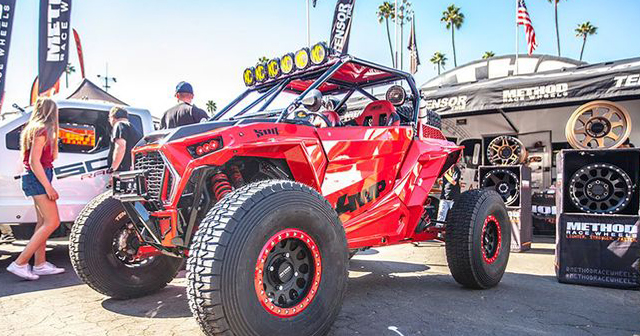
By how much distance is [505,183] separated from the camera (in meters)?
7.93

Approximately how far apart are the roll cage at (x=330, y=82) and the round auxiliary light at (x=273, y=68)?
8 cm

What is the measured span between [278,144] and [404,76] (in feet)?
6.53

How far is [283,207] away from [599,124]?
6303 mm

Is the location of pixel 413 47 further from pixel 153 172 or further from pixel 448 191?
pixel 153 172

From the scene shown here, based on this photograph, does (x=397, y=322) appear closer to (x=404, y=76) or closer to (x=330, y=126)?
(x=330, y=126)

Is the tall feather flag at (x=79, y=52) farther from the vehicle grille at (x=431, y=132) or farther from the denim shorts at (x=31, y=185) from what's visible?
the vehicle grille at (x=431, y=132)

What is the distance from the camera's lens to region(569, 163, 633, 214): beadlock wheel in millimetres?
4841

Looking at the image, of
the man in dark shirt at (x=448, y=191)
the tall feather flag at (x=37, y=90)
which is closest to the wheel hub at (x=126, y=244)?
the man in dark shirt at (x=448, y=191)

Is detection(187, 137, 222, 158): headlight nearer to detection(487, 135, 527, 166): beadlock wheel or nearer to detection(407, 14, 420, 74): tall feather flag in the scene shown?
detection(487, 135, 527, 166): beadlock wheel

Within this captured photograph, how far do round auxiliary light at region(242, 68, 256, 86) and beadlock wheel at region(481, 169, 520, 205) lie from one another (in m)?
5.48

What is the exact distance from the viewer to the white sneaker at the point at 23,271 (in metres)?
4.62

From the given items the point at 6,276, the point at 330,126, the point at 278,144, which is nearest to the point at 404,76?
the point at 330,126

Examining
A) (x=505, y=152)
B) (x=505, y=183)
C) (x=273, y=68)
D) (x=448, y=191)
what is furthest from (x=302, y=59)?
(x=505, y=152)

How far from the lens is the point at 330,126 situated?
11.6 feet
